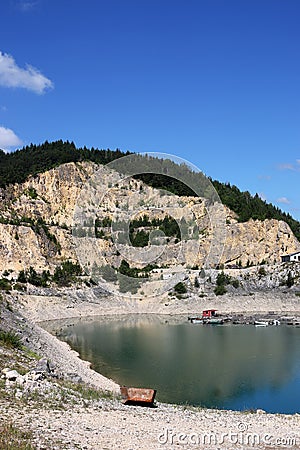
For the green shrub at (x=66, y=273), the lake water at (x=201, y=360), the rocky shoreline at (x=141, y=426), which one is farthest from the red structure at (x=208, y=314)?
the rocky shoreline at (x=141, y=426)

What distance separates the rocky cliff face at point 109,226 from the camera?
73.4 metres

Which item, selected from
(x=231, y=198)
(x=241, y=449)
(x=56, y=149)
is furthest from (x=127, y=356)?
(x=56, y=149)

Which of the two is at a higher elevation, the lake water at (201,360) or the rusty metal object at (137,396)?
the rusty metal object at (137,396)

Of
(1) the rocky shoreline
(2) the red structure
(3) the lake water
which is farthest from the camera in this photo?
(2) the red structure

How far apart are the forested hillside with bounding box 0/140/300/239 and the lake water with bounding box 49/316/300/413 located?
131ft

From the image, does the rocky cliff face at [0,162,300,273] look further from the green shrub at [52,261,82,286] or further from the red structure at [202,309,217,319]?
the red structure at [202,309,217,319]

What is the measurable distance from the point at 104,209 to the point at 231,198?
22.7 m

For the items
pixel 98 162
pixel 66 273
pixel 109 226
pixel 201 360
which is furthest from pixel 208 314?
pixel 98 162

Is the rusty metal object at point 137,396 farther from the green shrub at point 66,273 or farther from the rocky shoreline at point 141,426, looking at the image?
the green shrub at point 66,273

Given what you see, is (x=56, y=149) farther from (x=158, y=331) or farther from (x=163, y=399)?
Result: (x=163, y=399)

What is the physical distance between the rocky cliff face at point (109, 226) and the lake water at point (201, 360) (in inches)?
1082

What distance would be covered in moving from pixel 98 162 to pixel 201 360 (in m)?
67.8

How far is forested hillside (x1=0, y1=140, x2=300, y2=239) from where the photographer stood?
268ft

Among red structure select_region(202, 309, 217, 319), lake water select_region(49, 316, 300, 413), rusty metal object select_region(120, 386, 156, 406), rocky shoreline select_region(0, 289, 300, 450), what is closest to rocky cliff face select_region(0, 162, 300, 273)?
red structure select_region(202, 309, 217, 319)
